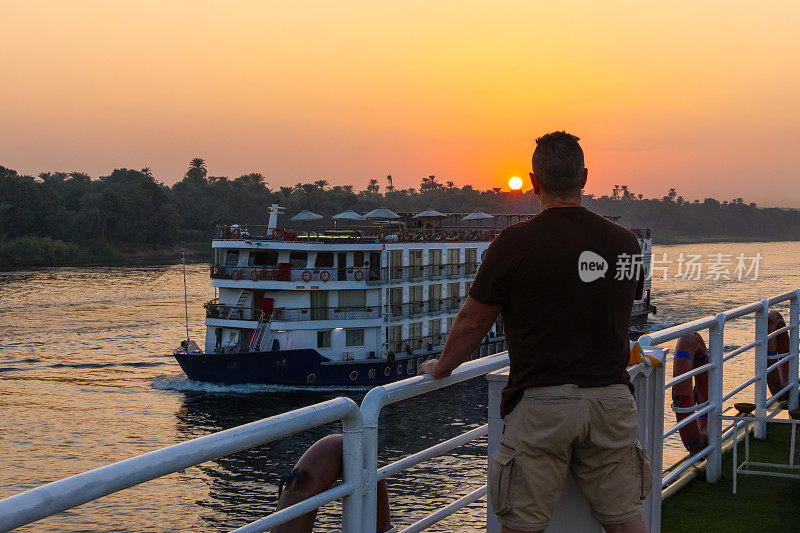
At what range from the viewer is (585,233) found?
2.85 metres

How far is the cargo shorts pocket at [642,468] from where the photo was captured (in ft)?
9.79

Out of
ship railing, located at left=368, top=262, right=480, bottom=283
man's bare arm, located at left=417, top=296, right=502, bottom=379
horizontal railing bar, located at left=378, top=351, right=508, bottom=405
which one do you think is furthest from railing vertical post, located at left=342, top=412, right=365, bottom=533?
ship railing, located at left=368, top=262, right=480, bottom=283

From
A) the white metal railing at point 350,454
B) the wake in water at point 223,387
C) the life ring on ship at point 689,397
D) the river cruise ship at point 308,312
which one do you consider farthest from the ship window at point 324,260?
the white metal railing at point 350,454

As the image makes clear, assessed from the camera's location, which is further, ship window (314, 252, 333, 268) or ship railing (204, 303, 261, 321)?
ship window (314, 252, 333, 268)

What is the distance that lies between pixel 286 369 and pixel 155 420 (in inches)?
210

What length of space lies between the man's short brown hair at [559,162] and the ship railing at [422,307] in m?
33.9

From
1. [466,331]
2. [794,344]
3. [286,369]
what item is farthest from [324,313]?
[466,331]

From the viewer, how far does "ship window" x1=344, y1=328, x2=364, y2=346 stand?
36625 millimetres

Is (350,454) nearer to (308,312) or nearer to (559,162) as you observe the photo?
(559,162)

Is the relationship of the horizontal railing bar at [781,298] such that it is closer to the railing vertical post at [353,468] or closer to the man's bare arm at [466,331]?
the man's bare arm at [466,331]

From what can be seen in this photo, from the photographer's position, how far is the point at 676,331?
4945 millimetres

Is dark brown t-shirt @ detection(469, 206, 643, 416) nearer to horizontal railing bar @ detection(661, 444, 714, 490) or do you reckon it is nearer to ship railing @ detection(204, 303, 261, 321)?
horizontal railing bar @ detection(661, 444, 714, 490)

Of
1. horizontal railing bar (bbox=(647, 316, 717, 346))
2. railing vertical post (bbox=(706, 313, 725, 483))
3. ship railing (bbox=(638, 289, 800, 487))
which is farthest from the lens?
railing vertical post (bbox=(706, 313, 725, 483))

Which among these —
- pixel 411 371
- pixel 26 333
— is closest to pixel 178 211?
pixel 26 333
